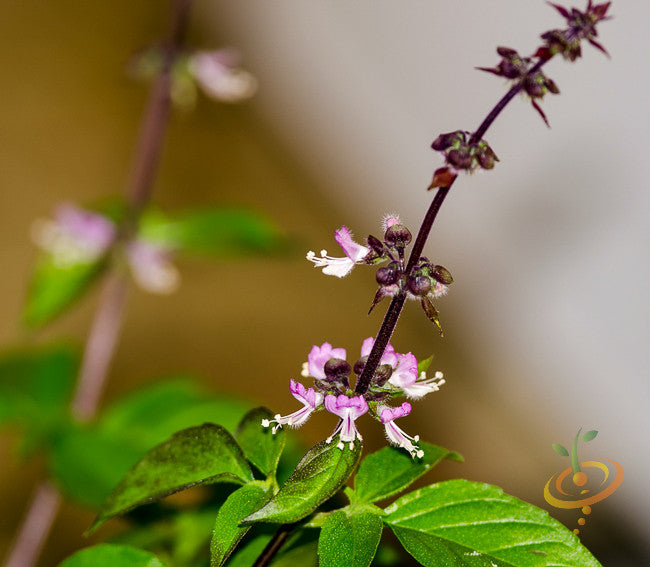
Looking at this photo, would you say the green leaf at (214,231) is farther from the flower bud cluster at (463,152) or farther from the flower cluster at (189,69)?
the flower bud cluster at (463,152)

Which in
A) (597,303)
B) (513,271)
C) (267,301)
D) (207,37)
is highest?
(207,37)

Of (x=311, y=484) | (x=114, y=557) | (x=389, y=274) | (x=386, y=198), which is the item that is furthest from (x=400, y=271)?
(x=386, y=198)

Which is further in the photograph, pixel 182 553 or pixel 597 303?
pixel 597 303

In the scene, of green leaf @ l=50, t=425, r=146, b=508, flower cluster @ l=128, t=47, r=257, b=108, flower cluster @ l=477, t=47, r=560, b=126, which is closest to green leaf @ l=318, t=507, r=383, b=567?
flower cluster @ l=477, t=47, r=560, b=126

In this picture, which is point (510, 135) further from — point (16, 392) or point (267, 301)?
point (16, 392)

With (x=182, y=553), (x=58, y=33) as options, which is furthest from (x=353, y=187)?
(x=182, y=553)

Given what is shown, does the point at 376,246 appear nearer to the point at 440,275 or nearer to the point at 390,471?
the point at 440,275
